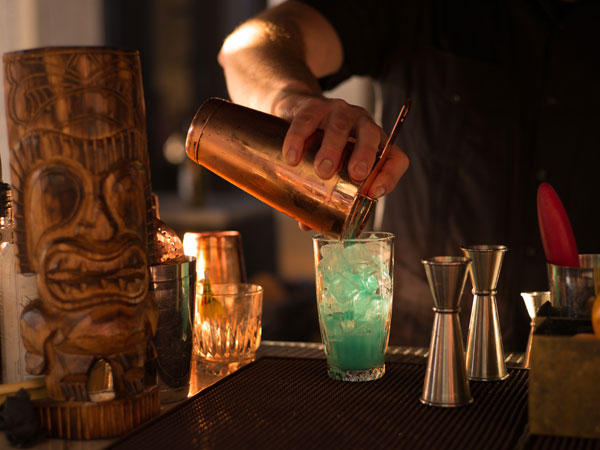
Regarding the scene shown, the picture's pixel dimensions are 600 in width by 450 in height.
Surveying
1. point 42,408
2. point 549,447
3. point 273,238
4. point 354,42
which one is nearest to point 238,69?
point 354,42

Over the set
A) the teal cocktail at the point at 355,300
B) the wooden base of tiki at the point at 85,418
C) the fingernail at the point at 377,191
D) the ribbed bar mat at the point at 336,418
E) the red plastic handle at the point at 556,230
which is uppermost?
the fingernail at the point at 377,191

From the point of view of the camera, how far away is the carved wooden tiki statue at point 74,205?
862 millimetres

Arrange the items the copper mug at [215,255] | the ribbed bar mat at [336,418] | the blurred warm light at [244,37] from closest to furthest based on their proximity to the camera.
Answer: the ribbed bar mat at [336,418]
the copper mug at [215,255]
the blurred warm light at [244,37]

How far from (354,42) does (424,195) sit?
0.44 meters

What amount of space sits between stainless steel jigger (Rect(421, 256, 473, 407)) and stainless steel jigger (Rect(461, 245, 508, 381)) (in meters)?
0.11

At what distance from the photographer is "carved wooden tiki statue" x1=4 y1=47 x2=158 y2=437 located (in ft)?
2.83

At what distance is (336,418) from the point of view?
92 cm

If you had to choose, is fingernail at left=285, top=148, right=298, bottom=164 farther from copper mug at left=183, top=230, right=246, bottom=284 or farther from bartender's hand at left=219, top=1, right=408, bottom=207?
copper mug at left=183, top=230, right=246, bottom=284

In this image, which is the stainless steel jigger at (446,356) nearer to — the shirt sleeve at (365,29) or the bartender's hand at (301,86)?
the bartender's hand at (301,86)

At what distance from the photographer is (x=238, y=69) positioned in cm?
161

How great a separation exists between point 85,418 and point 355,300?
0.39 m

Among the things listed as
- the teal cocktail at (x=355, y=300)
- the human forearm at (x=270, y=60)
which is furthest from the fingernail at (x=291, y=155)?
the human forearm at (x=270, y=60)

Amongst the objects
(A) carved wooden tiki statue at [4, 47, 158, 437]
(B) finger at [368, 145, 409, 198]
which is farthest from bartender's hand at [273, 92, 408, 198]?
(A) carved wooden tiki statue at [4, 47, 158, 437]

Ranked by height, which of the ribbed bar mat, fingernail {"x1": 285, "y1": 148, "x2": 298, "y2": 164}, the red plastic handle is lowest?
the ribbed bar mat
